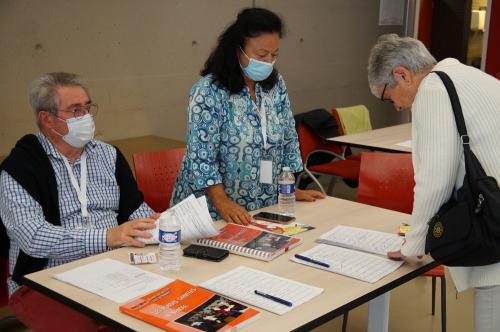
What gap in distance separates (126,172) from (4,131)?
6.38 ft

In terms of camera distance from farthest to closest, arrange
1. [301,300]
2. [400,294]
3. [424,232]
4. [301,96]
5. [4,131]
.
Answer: [301,96] → [4,131] → [400,294] → [424,232] → [301,300]

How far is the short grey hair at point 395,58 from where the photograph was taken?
199 centimetres

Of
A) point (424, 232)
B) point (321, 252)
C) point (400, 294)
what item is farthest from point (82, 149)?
point (400, 294)

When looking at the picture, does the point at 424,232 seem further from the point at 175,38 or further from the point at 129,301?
the point at 175,38

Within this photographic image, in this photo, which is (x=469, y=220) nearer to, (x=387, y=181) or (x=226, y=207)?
(x=226, y=207)

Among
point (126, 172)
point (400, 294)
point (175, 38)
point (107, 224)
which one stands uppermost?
point (175, 38)

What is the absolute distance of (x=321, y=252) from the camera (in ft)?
7.23

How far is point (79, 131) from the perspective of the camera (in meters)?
2.45

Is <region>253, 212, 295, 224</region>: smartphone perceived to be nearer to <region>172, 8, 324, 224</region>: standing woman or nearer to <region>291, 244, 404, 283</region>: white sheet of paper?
<region>172, 8, 324, 224</region>: standing woman

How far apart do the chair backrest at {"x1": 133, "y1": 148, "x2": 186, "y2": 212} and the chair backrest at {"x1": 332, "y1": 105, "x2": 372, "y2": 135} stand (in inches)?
86.2

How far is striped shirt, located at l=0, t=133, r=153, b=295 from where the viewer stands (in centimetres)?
226

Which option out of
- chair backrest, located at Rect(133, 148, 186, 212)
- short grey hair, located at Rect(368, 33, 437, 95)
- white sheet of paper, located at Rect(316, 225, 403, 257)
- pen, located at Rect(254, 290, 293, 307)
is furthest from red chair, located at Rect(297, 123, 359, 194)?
pen, located at Rect(254, 290, 293, 307)

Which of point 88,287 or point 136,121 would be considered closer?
point 88,287

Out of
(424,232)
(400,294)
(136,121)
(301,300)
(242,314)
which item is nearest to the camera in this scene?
(242,314)
